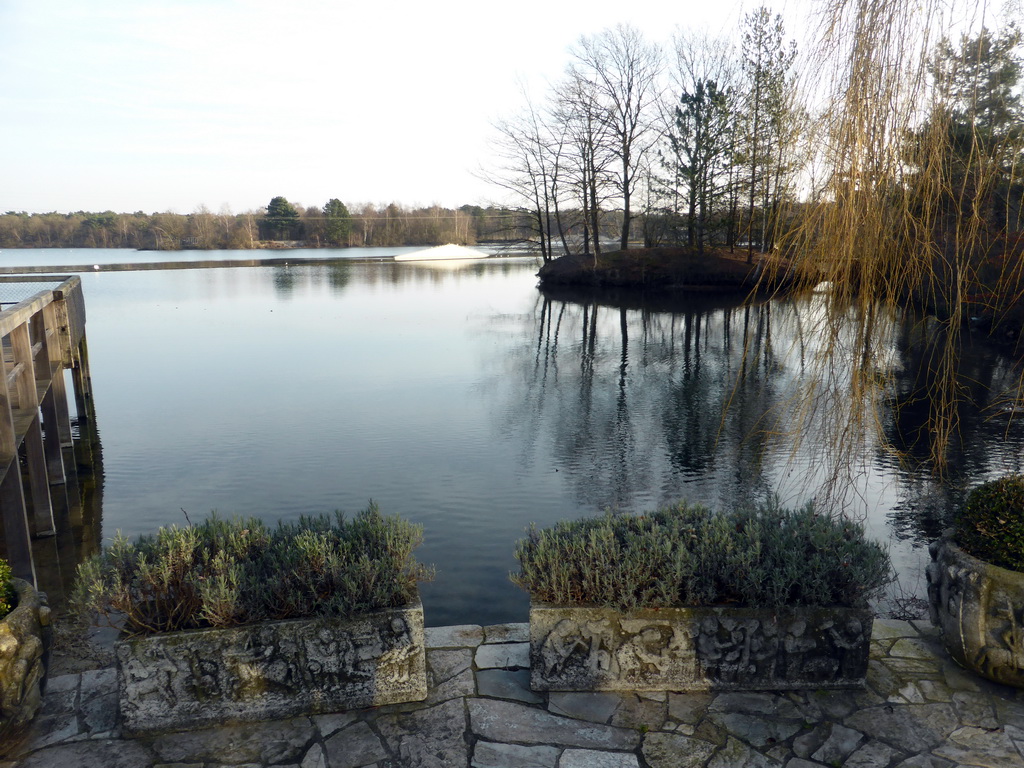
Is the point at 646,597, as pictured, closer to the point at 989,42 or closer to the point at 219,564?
the point at 219,564

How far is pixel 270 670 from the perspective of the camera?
10.8 ft

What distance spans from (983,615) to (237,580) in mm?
3541

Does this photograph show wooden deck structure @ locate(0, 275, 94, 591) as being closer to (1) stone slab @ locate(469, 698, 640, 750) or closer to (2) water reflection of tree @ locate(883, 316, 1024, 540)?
(1) stone slab @ locate(469, 698, 640, 750)

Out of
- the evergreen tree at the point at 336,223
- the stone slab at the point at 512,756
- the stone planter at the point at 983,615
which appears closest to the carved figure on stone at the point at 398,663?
the stone slab at the point at 512,756

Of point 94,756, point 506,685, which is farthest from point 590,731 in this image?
point 94,756

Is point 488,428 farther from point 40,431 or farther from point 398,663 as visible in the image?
point 398,663

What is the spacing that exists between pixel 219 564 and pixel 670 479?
20.4 ft

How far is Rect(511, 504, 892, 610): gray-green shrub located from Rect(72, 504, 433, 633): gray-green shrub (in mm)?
707

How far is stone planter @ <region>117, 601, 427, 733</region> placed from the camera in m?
3.22

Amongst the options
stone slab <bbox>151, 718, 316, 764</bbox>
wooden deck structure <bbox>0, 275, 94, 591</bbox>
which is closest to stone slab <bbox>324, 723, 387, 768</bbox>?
stone slab <bbox>151, 718, 316, 764</bbox>

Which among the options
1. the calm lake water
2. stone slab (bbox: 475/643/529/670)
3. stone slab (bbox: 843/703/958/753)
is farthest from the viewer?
the calm lake water

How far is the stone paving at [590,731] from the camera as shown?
10.1 feet

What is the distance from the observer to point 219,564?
341cm


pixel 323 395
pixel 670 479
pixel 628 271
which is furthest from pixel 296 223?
pixel 670 479
